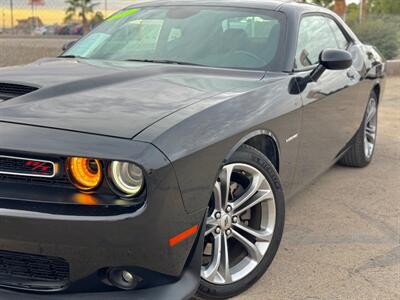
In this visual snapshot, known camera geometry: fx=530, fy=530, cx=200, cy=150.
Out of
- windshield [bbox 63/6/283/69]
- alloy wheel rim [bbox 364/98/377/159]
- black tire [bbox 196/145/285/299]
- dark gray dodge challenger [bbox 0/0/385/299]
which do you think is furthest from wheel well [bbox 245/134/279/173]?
alloy wheel rim [bbox 364/98/377/159]

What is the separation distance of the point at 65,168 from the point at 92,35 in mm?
2317

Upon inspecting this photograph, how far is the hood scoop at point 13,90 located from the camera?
2551mm

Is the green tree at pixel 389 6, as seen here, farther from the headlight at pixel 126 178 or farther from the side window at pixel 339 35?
the headlight at pixel 126 178

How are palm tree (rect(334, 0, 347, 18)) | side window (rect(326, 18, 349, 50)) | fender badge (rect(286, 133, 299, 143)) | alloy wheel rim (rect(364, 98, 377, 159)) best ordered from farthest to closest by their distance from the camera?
palm tree (rect(334, 0, 347, 18)) < alloy wheel rim (rect(364, 98, 377, 159)) < side window (rect(326, 18, 349, 50)) < fender badge (rect(286, 133, 299, 143))

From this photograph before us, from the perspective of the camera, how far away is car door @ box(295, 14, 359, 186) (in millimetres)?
3467

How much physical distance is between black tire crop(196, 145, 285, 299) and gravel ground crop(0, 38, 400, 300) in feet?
0.30

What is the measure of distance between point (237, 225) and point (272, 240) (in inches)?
9.8

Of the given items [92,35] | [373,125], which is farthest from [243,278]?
[373,125]

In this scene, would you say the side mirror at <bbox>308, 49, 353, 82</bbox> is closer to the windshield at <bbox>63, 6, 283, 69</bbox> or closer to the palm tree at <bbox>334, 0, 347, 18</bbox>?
the windshield at <bbox>63, 6, 283, 69</bbox>

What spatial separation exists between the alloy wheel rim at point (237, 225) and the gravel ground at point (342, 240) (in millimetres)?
186

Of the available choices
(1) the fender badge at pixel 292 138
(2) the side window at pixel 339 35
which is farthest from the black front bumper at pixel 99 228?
(2) the side window at pixel 339 35

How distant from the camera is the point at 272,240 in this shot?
9.25 ft

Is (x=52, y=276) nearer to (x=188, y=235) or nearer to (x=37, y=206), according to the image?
(x=37, y=206)

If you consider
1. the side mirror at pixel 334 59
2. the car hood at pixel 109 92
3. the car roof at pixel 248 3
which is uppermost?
the car roof at pixel 248 3
